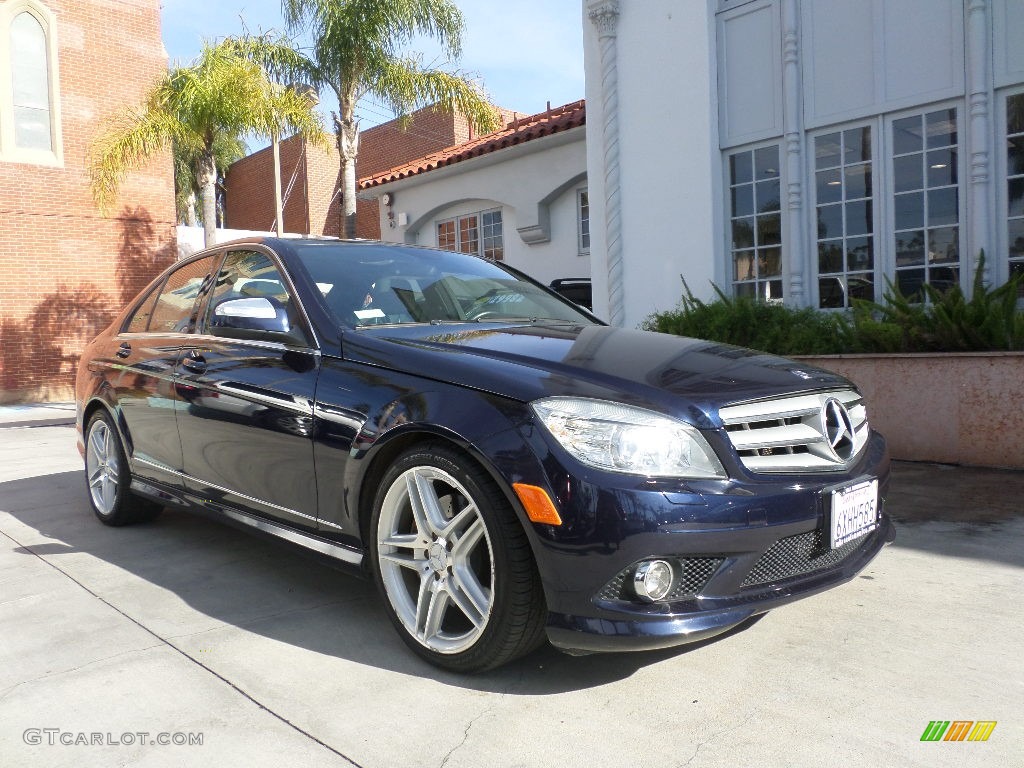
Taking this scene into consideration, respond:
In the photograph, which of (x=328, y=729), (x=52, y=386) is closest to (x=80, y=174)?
(x=52, y=386)

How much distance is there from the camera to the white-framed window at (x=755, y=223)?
855cm

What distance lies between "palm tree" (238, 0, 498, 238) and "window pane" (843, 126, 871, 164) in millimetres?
8797

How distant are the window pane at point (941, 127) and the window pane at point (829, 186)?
32.5 inches

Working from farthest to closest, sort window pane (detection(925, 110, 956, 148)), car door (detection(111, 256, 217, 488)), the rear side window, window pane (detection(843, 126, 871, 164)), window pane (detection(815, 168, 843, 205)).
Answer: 1. window pane (detection(815, 168, 843, 205))
2. window pane (detection(843, 126, 871, 164))
3. window pane (detection(925, 110, 956, 148))
4. the rear side window
5. car door (detection(111, 256, 217, 488))

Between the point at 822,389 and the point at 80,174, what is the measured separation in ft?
53.0

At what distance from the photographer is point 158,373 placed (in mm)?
4367

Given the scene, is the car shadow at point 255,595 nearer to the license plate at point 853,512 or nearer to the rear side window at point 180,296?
the license plate at point 853,512

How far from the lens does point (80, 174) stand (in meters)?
16.0

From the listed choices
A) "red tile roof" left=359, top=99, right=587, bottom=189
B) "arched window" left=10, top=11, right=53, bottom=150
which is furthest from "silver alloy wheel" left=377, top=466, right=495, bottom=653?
"arched window" left=10, top=11, right=53, bottom=150

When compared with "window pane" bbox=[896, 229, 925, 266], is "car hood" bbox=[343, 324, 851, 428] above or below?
below

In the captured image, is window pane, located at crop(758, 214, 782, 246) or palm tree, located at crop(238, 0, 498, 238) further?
palm tree, located at crop(238, 0, 498, 238)

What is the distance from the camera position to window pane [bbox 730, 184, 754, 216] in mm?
8734

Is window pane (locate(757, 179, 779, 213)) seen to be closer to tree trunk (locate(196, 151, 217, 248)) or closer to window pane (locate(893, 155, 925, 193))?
window pane (locate(893, 155, 925, 193))

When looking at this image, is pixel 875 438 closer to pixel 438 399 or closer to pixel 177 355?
pixel 438 399
